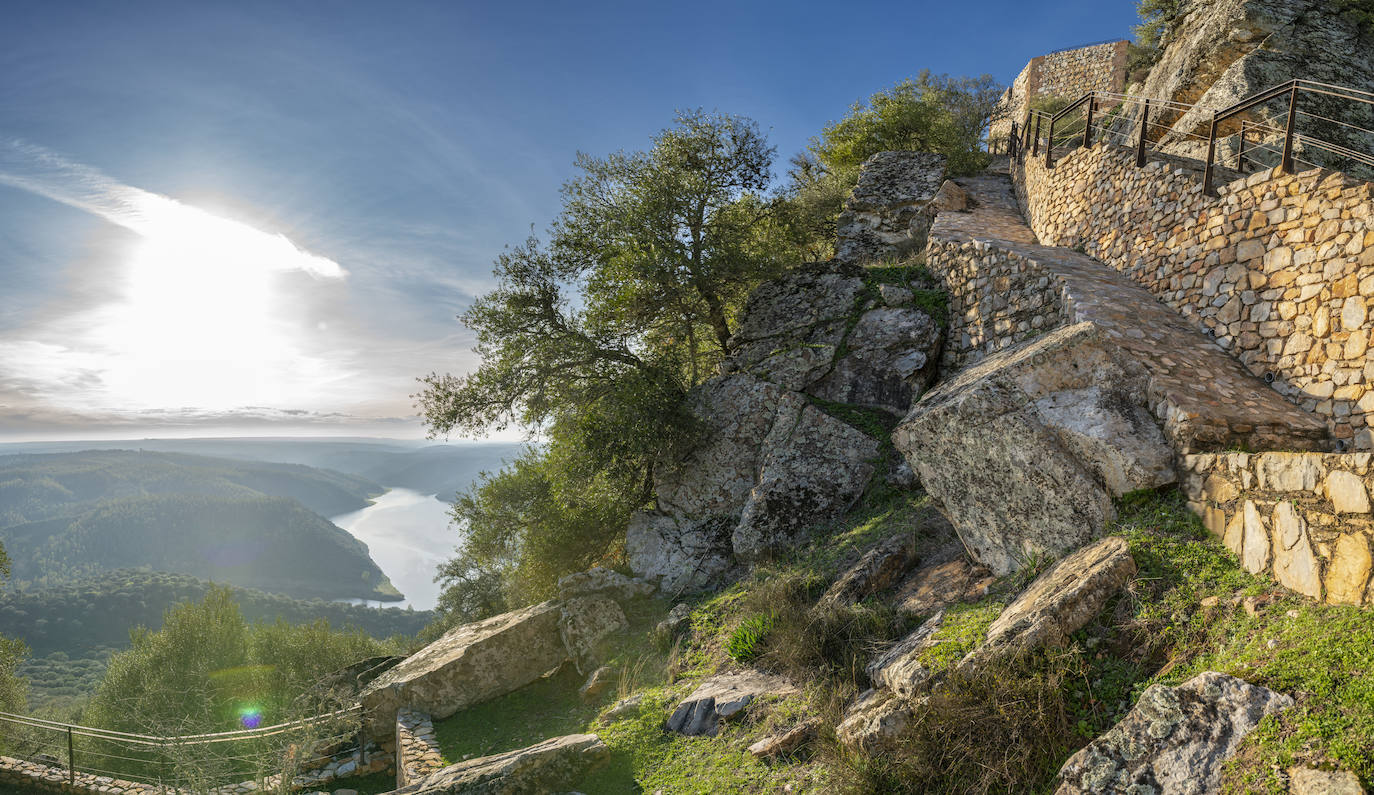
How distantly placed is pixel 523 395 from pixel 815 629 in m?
9.73

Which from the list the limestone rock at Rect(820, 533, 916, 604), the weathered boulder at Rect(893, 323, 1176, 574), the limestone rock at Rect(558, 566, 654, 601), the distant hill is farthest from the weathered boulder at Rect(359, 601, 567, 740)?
the distant hill

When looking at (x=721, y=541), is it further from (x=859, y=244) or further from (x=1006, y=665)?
(x=859, y=244)

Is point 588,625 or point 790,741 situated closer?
point 790,741

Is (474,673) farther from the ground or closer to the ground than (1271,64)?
closer to the ground

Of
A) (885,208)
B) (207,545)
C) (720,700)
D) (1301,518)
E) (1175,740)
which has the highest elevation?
(885,208)

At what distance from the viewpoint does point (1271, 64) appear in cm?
1214

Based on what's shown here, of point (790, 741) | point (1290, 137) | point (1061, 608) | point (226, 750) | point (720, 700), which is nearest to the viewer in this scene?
point (1061, 608)

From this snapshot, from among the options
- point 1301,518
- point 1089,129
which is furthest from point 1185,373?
point 1089,129

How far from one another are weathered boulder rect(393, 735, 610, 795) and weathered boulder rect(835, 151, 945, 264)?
47.1 ft

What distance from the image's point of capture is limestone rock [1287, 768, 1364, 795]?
2.98 meters

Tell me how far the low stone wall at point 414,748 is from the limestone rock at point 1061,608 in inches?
322

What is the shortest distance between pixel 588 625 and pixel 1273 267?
11.4 m

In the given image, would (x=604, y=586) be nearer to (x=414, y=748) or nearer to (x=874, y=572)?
(x=414, y=748)

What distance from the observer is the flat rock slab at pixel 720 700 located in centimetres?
704
